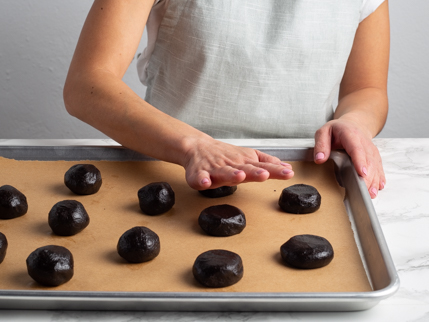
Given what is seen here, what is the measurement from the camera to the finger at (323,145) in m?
1.26

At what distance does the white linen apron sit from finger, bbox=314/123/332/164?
340mm

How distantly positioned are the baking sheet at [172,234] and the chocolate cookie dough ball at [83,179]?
0.02 metres

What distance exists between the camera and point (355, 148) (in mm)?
1252

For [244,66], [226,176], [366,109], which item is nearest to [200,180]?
[226,176]

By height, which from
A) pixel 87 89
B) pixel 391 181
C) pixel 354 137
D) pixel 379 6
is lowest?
pixel 391 181

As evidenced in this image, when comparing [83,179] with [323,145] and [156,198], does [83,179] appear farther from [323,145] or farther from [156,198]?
[323,145]

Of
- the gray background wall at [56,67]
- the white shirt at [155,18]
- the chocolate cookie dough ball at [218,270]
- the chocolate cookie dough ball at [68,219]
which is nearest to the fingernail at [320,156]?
the chocolate cookie dough ball at [218,270]

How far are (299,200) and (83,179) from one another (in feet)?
1.66

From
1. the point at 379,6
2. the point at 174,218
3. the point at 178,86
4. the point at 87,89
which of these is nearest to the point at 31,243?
the point at 174,218

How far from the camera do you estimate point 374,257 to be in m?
0.90

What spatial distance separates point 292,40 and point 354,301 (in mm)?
1046

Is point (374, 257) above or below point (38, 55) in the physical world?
below

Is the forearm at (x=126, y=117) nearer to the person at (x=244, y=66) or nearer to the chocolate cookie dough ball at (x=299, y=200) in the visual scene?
the person at (x=244, y=66)

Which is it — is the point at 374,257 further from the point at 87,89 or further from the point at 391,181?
the point at 87,89
